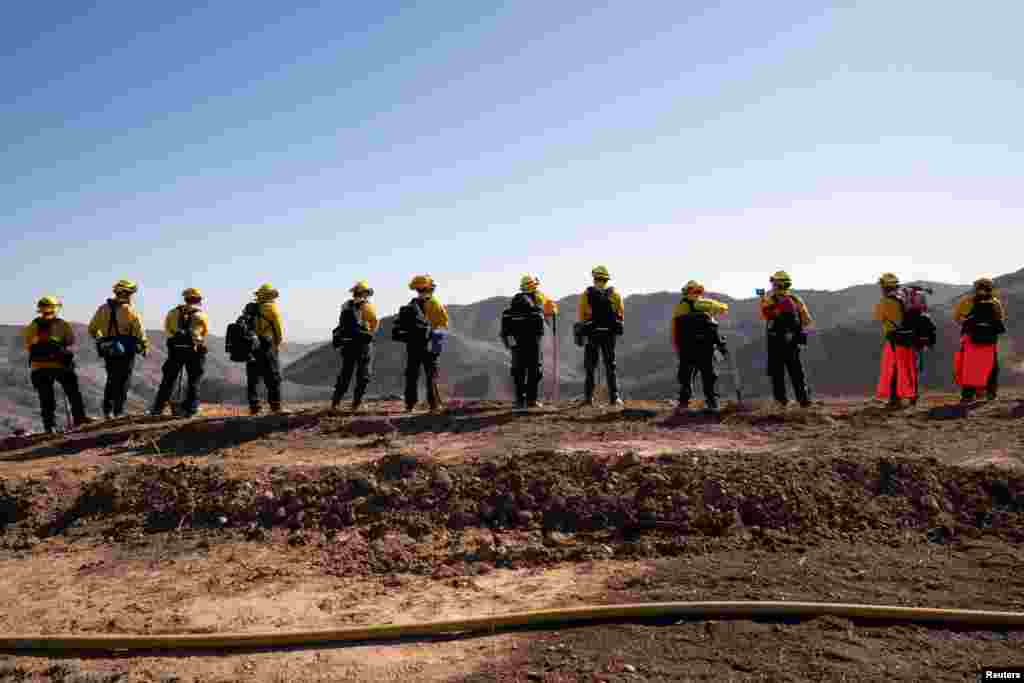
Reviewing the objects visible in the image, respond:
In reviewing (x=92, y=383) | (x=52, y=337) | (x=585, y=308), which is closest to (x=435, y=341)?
(x=585, y=308)

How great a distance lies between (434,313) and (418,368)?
0.91m

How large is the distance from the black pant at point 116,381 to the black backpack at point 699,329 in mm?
8552

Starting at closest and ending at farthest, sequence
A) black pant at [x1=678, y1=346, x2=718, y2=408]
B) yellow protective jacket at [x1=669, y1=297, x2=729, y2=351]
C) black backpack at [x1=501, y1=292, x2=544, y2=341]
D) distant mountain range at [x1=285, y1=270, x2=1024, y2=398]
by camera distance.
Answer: black pant at [x1=678, y1=346, x2=718, y2=408]
yellow protective jacket at [x1=669, y1=297, x2=729, y2=351]
black backpack at [x1=501, y1=292, x2=544, y2=341]
distant mountain range at [x1=285, y1=270, x2=1024, y2=398]

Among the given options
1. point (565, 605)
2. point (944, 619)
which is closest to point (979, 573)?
point (944, 619)

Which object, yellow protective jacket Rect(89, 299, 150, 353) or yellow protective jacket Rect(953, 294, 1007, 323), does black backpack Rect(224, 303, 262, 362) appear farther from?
yellow protective jacket Rect(953, 294, 1007, 323)

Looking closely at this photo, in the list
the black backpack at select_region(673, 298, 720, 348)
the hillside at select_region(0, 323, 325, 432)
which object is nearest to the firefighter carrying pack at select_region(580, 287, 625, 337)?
the black backpack at select_region(673, 298, 720, 348)

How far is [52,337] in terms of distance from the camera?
10906 mm

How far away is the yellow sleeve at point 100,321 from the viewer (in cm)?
1134

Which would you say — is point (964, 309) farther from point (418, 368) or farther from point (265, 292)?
point (265, 292)

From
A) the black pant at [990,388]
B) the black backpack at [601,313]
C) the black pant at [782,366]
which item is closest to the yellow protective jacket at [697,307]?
the black pant at [782,366]

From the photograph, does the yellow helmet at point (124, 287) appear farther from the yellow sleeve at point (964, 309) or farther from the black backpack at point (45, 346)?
the yellow sleeve at point (964, 309)

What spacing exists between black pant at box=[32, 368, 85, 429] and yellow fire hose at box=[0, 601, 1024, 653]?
7.26 m

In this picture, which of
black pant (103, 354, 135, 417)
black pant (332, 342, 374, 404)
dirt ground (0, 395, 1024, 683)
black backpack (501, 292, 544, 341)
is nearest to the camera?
dirt ground (0, 395, 1024, 683)

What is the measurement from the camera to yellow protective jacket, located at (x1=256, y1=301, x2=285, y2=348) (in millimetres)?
11047
